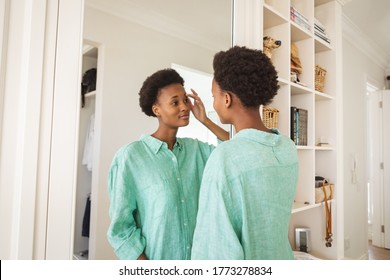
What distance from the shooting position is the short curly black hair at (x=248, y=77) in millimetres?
606

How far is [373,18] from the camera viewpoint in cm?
140

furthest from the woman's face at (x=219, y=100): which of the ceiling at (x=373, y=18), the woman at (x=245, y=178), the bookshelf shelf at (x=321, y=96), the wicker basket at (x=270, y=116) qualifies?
the ceiling at (x=373, y=18)

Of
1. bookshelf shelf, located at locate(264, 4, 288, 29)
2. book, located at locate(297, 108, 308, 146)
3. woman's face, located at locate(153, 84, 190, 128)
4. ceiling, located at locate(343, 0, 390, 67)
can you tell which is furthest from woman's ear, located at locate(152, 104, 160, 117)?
ceiling, located at locate(343, 0, 390, 67)

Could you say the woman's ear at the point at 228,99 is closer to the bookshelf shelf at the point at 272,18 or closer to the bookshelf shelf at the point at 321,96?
the bookshelf shelf at the point at 272,18

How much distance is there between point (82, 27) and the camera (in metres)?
0.62

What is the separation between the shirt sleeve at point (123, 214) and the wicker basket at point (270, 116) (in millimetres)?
656

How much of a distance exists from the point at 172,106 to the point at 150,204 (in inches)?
10.2

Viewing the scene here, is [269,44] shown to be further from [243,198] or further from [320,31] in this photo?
[243,198]

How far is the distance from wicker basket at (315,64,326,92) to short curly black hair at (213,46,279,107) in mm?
883

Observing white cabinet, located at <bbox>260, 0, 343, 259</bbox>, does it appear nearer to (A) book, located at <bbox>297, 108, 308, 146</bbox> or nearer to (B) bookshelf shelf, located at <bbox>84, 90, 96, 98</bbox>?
(A) book, located at <bbox>297, 108, 308, 146</bbox>

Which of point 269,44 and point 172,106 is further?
point 269,44

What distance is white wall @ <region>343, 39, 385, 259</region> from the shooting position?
1.71m

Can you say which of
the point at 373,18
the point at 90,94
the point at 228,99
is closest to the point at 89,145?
the point at 90,94

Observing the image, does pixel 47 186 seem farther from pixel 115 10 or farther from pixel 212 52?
pixel 212 52
